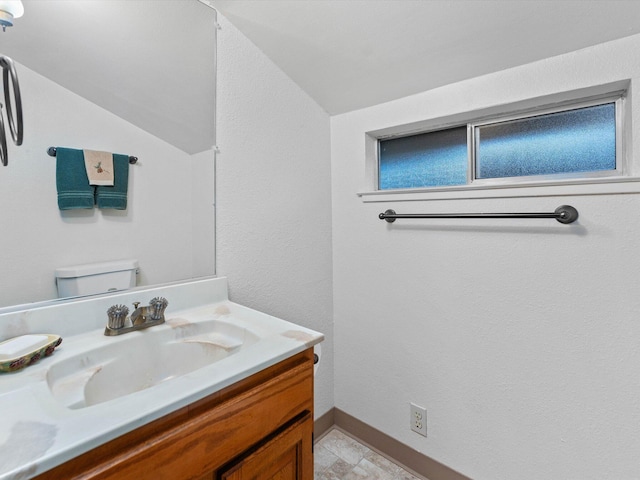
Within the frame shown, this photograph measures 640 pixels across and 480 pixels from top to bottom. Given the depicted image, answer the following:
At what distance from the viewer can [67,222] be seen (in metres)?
0.93

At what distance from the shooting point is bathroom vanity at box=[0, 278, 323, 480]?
0.50 metres

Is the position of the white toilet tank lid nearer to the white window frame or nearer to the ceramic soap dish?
the ceramic soap dish

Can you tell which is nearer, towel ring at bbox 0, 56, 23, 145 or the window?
towel ring at bbox 0, 56, 23, 145

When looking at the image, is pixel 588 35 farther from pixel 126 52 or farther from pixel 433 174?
pixel 126 52

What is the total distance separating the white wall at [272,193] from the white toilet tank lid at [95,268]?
314mm

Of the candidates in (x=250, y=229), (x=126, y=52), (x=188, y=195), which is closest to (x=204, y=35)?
(x=126, y=52)

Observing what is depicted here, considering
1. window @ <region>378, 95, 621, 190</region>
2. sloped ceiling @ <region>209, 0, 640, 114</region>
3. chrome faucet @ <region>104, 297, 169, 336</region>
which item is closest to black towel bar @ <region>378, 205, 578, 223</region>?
window @ <region>378, 95, 621, 190</region>

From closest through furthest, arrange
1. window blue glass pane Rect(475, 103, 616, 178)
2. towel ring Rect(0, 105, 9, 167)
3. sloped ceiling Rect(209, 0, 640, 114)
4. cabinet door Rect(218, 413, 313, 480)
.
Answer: cabinet door Rect(218, 413, 313, 480) < towel ring Rect(0, 105, 9, 167) < sloped ceiling Rect(209, 0, 640, 114) < window blue glass pane Rect(475, 103, 616, 178)

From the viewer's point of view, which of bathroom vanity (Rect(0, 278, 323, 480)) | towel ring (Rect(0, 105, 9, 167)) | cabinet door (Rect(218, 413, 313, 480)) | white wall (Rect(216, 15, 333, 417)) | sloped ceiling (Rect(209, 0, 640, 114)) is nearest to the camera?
bathroom vanity (Rect(0, 278, 323, 480))

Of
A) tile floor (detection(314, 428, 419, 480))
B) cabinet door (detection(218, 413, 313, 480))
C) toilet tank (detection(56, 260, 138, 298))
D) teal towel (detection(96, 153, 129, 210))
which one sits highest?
teal towel (detection(96, 153, 129, 210))

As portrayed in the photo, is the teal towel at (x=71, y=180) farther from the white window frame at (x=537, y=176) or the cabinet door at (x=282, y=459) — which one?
the white window frame at (x=537, y=176)

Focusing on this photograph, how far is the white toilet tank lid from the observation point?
3.03ft

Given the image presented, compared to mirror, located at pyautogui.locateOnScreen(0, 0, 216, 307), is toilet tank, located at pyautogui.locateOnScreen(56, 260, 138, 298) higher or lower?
lower

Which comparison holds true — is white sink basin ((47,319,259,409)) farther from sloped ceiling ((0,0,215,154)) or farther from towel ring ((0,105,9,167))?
sloped ceiling ((0,0,215,154))
